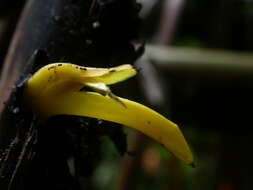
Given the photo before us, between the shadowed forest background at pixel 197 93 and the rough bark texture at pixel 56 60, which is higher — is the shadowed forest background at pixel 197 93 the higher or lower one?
the lower one

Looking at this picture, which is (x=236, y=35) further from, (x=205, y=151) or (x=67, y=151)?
(x=67, y=151)

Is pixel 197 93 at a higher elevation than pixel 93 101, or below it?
below

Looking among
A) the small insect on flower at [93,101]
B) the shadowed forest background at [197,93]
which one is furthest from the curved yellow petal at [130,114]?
the shadowed forest background at [197,93]

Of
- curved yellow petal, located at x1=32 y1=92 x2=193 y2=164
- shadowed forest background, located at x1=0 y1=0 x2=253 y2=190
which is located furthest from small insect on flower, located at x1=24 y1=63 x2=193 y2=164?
shadowed forest background, located at x1=0 y1=0 x2=253 y2=190

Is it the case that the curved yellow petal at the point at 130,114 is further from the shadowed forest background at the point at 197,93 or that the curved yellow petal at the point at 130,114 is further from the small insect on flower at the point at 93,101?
the shadowed forest background at the point at 197,93

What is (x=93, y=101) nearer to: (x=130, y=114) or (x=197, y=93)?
(x=130, y=114)

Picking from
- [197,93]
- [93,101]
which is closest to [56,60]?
[93,101]
